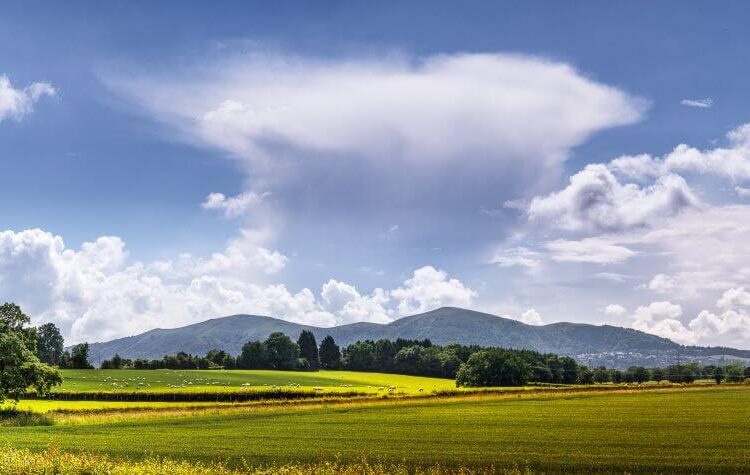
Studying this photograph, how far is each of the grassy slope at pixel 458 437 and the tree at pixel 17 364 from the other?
579 inches

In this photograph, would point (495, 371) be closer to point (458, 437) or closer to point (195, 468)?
point (458, 437)

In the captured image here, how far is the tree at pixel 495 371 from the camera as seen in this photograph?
15462cm

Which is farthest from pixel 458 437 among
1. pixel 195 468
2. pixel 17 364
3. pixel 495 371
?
pixel 495 371

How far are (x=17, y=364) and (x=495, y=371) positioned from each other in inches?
4256

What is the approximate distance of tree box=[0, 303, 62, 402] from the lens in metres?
73.9

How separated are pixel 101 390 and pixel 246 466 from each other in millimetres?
96745

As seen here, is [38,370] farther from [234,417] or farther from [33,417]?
[234,417]

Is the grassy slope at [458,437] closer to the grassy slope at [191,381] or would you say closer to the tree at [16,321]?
the tree at [16,321]

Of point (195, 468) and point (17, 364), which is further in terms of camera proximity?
point (17, 364)

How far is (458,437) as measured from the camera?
50.0 metres

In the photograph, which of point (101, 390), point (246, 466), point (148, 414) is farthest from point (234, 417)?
point (101, 390)

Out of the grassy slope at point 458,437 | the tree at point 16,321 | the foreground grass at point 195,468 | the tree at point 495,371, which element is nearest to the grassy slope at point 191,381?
the tree at point 495,371

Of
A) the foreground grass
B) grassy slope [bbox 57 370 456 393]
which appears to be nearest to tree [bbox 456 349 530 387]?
grassy slope [bbox 57 370 456 393]

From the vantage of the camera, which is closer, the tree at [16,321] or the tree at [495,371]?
the tree at [16,321]
